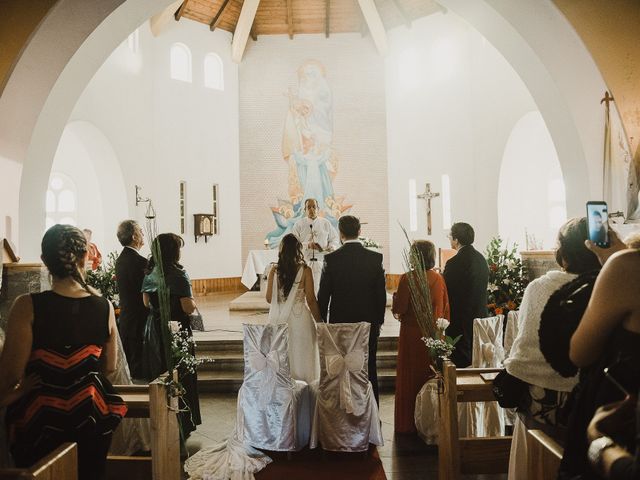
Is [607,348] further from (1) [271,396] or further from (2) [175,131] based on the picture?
(2) [175,131]

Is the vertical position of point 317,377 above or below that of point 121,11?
below

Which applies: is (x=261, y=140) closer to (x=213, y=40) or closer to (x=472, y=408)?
(x=213, y=40)

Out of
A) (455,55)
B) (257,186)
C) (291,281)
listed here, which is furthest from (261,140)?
(291,281)

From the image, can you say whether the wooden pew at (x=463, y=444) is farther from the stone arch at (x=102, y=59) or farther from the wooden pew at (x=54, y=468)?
the stone arch at (x=102, y=59)

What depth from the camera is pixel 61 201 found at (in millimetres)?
12281

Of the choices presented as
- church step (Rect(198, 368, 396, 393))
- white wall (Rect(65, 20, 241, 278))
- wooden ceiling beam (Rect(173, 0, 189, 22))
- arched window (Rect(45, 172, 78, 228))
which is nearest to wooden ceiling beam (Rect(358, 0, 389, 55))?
white wall (Rect(65, 20, 241, 278))

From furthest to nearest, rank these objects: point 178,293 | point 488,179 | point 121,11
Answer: point 488,179 < point 121,11 < point 178,293

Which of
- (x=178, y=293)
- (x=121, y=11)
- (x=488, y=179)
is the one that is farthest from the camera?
(x=488, y=179)

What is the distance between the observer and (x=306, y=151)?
47.1 ft

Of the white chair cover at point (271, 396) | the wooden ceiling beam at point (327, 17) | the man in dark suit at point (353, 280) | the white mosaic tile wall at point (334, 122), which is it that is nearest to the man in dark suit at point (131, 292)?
the white chair cover at point (271, 396)

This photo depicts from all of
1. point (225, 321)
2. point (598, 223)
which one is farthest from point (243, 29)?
point (598, 223)

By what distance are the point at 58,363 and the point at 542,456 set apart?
1.95 m

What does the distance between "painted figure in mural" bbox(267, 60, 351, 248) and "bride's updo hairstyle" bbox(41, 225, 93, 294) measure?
11.8 meters

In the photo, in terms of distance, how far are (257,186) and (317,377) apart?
33.7 ft
